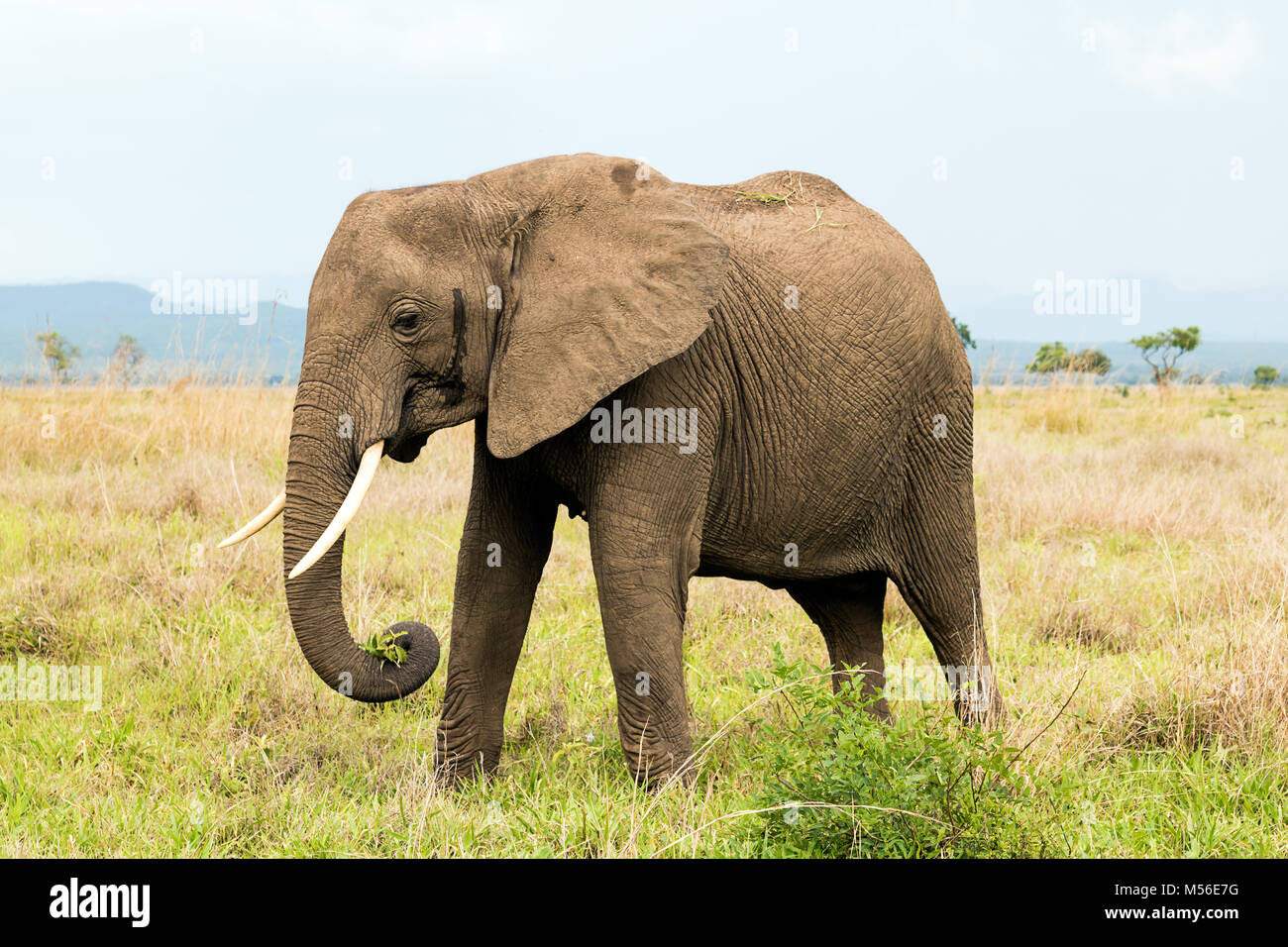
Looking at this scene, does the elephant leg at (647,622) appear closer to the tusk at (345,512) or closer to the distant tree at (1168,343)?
the tusk at (345,512)

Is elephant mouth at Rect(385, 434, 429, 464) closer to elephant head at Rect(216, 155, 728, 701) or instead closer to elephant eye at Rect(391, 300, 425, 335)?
elephant head at Rect(216, 155, 728, 701)

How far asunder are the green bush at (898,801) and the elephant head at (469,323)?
1355 mm

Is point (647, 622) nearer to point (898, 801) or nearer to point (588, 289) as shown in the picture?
point (898, 801)

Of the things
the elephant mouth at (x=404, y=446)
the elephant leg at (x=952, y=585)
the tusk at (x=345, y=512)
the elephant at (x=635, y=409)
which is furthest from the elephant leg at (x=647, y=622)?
the elephant leg at (x=952, y=585)

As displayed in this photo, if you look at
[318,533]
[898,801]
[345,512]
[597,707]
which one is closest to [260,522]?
[318,533]

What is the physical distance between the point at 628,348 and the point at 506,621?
1.45 m

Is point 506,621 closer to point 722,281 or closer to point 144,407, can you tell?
point 722,281

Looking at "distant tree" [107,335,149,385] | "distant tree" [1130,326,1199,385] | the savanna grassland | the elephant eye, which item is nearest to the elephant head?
the elephant eye

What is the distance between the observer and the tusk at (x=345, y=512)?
14.1ft

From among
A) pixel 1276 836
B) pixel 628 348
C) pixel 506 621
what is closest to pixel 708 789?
pixel 506 621

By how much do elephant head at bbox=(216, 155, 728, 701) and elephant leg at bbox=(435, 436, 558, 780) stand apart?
1.76 feet

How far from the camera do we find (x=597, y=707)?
6.14 m

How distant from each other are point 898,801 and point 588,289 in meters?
2.14

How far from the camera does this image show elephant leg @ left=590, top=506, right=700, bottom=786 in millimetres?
4680
